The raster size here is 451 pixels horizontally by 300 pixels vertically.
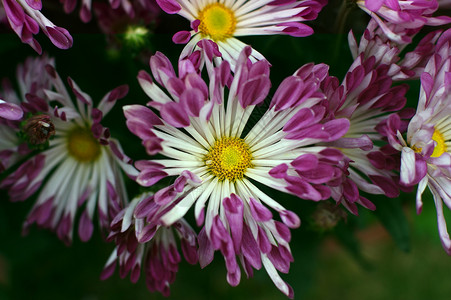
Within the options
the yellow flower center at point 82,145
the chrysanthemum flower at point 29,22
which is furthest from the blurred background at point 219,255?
the chrysanthemum flower at point 29,22

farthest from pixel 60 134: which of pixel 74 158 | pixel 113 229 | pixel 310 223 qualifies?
pixel 310 223

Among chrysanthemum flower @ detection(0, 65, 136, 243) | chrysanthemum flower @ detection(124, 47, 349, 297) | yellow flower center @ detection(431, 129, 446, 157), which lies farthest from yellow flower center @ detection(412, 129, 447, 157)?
chrysanthemum flower @ detection(0, 65, 136, 243)

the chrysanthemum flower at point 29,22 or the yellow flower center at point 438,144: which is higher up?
the chrysanthemum flower at point 29,22

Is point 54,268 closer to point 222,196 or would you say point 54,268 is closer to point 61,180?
point 61,180

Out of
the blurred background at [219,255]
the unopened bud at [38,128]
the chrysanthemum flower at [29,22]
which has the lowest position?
the blurred background at [219,255]

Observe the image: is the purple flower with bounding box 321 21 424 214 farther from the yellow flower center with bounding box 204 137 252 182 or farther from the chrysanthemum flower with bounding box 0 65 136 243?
the chrysanthemum flower with bounding box 0 65 136 243

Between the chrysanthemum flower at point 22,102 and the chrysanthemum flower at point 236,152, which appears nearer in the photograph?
the chrysanthemum flower at point 236,152

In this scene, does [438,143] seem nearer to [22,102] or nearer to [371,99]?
[371,99]

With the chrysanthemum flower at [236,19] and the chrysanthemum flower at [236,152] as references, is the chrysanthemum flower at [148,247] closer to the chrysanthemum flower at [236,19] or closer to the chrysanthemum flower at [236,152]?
the chrysanthemum flower at [236,152]
